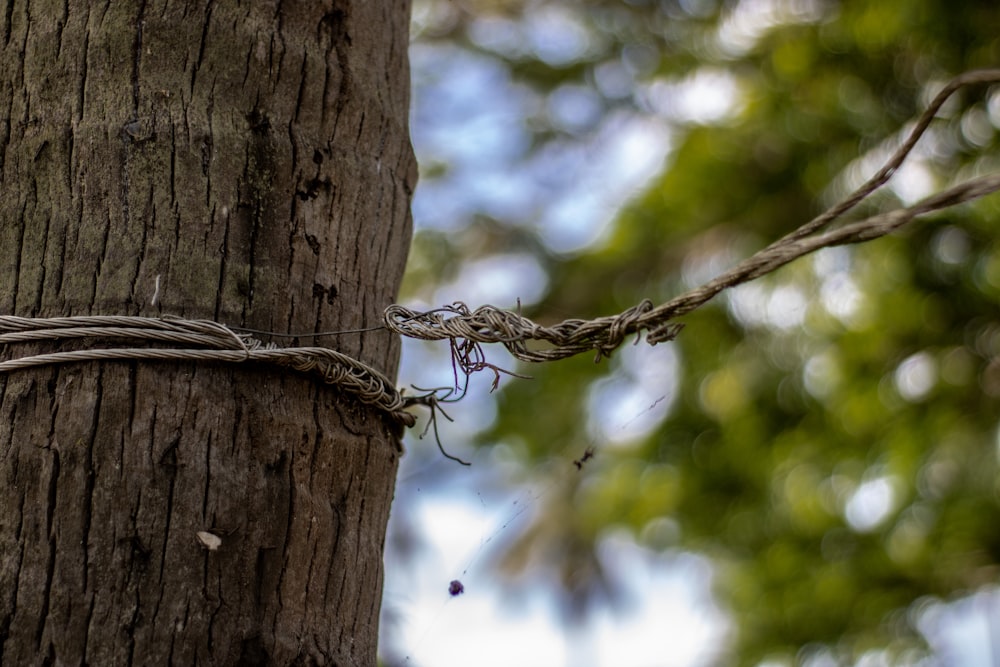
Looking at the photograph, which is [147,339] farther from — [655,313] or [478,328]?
[655,313]

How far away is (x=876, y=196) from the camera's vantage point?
4.48m

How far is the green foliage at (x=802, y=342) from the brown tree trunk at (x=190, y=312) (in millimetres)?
3306

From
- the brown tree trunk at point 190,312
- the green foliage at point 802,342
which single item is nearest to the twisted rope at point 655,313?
the brown tree trunk at point 190,312

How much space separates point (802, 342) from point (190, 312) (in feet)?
13.7

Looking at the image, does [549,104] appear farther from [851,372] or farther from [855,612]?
[855,612]

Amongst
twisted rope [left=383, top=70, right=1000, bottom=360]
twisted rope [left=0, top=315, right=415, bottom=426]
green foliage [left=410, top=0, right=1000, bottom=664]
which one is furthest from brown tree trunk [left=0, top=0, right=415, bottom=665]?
green foliage [left=410, top=0, right=1000, bottom=664]

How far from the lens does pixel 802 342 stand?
17.0ft

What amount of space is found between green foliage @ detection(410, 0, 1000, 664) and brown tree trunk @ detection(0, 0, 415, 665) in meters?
3.31

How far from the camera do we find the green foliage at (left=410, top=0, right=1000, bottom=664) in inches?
182

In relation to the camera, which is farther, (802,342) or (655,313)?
(802,342)

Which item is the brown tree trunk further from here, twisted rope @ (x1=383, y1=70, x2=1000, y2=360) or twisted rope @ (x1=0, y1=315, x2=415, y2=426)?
twisted rope @ (x1=383, y1=70, x2=1000, y2=360)

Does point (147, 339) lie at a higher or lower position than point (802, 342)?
lower

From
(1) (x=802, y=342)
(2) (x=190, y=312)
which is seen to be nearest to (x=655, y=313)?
(2) (x=190, y=312)

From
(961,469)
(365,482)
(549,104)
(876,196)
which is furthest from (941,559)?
(365,482)
